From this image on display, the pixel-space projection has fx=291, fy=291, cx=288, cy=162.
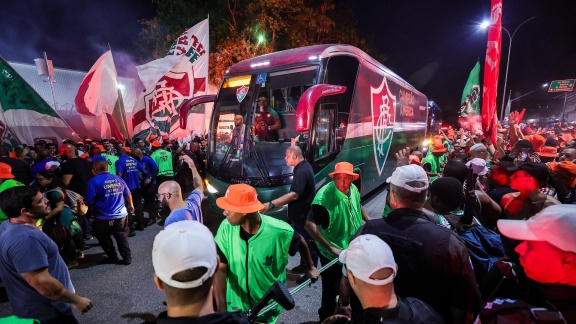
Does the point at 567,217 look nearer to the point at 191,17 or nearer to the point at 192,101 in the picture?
the point at 192,101

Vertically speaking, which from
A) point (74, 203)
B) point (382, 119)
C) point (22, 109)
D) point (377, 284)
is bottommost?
point (74, 203)

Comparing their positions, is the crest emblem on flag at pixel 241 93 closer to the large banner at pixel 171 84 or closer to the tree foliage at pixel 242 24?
the large banner at pixel 171 84

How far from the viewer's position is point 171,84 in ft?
31.3

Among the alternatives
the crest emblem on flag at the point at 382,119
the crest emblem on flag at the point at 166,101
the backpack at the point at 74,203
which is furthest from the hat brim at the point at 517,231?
the crest emblem on flag at the point at 166,101

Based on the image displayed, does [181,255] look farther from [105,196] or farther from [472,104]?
[472,104]

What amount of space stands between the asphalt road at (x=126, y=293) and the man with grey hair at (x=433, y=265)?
80.6 inches

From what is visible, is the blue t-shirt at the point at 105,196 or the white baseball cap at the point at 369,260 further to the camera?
the blue t-shirt at the point at 105,196

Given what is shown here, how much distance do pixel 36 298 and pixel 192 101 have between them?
4.95 meters

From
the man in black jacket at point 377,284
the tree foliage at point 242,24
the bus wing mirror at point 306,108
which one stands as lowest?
the man in black jacket at point 377,284

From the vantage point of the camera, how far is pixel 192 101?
6.61 meters

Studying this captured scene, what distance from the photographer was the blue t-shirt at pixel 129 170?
6504 millimetres

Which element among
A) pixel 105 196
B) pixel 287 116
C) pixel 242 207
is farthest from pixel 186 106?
pixel 242 207

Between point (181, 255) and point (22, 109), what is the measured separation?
1067 centimetres

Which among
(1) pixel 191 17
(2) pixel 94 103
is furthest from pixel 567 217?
(1) pixel 191 17
